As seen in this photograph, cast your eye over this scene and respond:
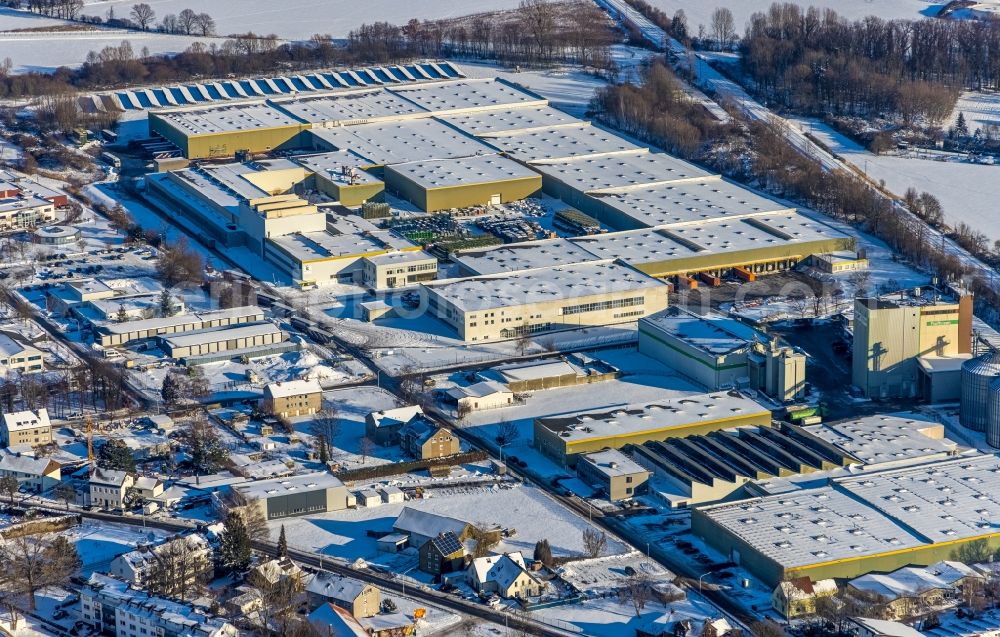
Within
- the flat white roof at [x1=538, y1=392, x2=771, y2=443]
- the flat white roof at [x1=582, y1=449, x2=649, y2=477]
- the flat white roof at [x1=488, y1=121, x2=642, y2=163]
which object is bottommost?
the flat white roof at [x1=582, y1=449, x2=649, y2=477]

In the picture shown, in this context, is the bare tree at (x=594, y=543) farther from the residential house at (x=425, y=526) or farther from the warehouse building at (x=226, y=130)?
the warehouse building at (x=226, y=130)

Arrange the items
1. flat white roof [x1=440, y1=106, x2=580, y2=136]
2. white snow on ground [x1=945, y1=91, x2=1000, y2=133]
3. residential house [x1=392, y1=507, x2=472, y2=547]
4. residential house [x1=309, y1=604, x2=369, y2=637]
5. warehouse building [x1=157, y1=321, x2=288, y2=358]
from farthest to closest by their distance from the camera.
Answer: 1. white snow on ground [x1=945, y1=91, x2=1000, y2=133]
2. flat white roof [x1=440, y1=106, x2=580, y2=136]
3. warehouse building [x1=157, y1=321, x2=288, y2=358]
4. residential house [x1=392, y1=507, x2=472, y2=547]
5. residential house [x1=309, y1=604, x2=369, y2=637]

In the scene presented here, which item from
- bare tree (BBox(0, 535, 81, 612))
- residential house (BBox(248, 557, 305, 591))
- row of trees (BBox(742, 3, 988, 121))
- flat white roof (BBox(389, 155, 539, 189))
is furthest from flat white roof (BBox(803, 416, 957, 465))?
row of trees (BBox(742, 3, 988, 121))

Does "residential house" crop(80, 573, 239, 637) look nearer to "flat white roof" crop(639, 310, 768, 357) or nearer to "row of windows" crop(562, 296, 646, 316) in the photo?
"flat white roof" crop(639, 310, 768, 357)

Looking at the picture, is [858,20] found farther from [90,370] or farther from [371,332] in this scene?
[90,370]

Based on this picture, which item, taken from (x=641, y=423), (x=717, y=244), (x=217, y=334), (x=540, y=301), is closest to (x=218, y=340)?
(x=217, y=334)

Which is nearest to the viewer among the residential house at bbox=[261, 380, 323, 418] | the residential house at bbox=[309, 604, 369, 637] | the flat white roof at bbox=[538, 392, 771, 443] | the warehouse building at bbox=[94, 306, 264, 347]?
the residential house at bbox=[309, 604, 369, 637]
